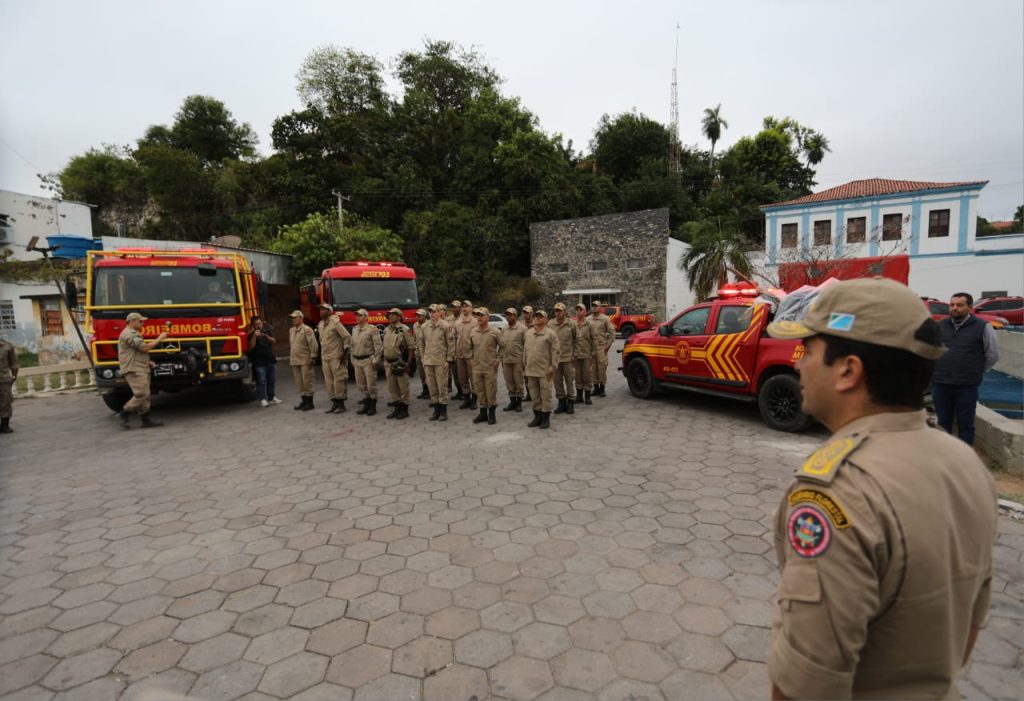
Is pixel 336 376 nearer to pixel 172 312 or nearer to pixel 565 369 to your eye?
pixel 172 312

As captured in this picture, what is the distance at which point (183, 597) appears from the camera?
3.26m

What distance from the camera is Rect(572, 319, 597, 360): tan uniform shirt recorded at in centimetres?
870

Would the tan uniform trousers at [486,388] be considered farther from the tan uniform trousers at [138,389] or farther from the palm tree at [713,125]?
the palm tree at [713,125]

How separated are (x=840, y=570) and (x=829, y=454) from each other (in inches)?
9.8

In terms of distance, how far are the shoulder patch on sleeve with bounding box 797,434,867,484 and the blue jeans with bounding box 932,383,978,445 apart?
5.29 m

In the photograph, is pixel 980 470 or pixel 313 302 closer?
pixel 980 470

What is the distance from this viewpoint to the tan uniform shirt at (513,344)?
812 cm

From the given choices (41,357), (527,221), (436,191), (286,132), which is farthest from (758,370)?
(286,132)

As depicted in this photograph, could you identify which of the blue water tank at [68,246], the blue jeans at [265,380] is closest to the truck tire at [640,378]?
the blue jeans at [265,380]

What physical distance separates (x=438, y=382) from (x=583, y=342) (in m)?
2.56

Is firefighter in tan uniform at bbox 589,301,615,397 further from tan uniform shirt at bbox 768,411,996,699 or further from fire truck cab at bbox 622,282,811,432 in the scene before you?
tan uniform shirt at bbox 768,411,996,699

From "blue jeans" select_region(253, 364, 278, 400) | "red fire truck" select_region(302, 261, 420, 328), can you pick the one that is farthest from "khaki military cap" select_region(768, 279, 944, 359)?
"red fire truck" select_region(302, 261, 420, 328)

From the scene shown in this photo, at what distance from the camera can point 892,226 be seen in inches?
1088

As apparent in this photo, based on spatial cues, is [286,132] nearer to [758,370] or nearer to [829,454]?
[758,370]
